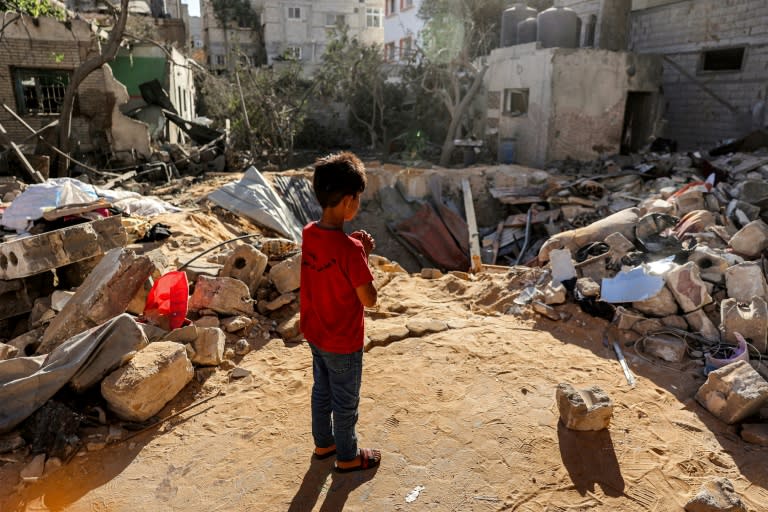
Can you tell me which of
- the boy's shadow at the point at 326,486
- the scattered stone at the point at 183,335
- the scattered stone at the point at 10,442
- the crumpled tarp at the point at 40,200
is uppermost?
the crumpled tarp at the point at 40,200

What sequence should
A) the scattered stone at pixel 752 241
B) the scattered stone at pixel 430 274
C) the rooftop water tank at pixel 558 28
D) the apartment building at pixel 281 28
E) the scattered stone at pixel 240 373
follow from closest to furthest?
the scattered stone at pixel 240 373, the scattered stone at pixel 752 241, the scattered stone at pixel 430 274, the rooftop water tank at pixel 558 28, the apartment building at pixel 281 28

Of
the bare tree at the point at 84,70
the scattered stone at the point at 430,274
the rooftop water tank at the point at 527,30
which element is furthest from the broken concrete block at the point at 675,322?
the rooftop water tank at the point at 527,30

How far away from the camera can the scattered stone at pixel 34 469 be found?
258 cm

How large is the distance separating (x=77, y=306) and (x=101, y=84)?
11587 millimetres

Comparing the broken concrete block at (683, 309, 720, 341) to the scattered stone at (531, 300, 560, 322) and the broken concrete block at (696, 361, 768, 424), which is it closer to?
the broken concrete block at (696, 361, 768, 424)

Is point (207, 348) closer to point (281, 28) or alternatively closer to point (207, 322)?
point (207, 322)

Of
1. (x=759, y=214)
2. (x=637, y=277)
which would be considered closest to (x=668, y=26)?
(x=759, y=214)

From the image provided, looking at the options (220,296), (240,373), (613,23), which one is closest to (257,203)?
(220,296)

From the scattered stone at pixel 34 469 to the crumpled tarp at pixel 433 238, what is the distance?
7418mm

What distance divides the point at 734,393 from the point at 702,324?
1256 mm

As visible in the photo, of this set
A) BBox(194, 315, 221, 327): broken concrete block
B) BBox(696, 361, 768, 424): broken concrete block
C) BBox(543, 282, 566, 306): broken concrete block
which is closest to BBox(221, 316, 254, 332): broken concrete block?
BBox(194, 315, 221, 327): broken concrete block

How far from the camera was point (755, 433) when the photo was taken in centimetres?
304

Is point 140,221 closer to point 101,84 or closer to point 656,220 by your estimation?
point 656,220

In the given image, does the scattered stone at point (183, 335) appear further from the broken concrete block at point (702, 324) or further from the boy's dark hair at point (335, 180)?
the broken concrete block at point (702, 324)
